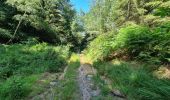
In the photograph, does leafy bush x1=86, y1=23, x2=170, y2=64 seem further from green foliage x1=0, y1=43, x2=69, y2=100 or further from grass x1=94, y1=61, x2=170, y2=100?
green foliage x1=0, y1=43, x2=69, y2=100

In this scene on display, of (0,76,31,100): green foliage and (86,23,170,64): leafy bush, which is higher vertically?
(86,23,170,64): leafy bush

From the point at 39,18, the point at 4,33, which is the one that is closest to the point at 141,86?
the point at 4,33

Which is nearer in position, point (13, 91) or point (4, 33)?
point (13, 91)

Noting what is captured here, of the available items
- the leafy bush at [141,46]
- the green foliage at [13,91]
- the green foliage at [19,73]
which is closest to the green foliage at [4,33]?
the green foliage at [19,73]

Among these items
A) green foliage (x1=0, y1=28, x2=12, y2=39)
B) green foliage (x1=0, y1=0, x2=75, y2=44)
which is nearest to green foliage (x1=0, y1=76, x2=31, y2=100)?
green foliage (x1=0, y1=28, x2=12, y2=39)

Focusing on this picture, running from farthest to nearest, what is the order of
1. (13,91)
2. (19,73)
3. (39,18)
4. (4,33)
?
(39,18) → (4,33) → (19,73) → (13,91)

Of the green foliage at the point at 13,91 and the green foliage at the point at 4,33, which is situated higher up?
the green foliage at the point at 4,33

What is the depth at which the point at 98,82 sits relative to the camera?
31.1 feet

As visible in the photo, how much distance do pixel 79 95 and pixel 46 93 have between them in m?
1.18

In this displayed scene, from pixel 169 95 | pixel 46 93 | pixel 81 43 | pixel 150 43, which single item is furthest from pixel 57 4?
pixel 169 95

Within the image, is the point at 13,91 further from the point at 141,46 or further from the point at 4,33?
the point at 4,33

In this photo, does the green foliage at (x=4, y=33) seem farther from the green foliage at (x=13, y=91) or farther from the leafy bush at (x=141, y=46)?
the green foliage at (x=13, y=91)

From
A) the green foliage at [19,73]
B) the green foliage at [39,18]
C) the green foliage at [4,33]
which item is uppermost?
the green foliage at [39,18]

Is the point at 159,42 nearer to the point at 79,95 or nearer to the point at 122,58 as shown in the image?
the point at 122,58
